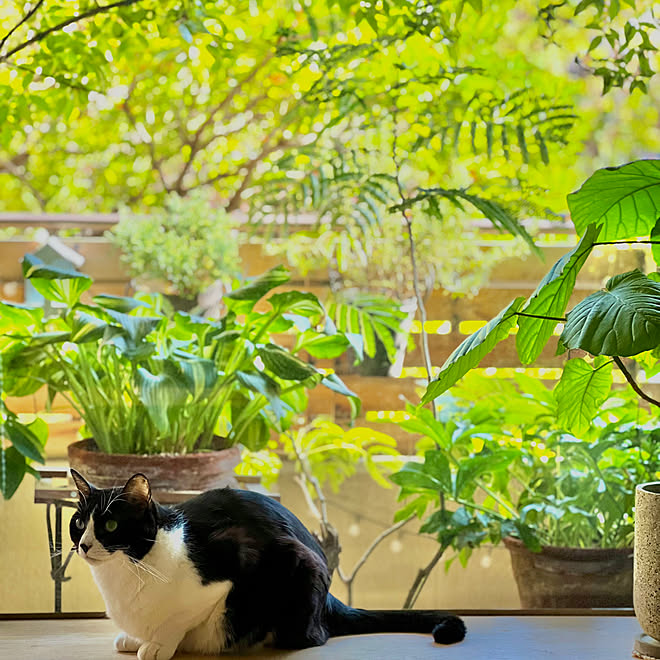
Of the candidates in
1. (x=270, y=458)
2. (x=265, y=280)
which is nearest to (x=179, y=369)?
(x=265, y=280)

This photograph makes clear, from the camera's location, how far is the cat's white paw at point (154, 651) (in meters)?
1.03

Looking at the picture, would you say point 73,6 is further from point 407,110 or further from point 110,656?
point 110,656

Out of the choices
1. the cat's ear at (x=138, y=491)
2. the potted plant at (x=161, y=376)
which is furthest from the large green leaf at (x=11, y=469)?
the cat's ear at (x=138, y=491)

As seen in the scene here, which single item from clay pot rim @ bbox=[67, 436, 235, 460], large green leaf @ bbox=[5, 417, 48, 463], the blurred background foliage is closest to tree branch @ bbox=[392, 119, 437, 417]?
the blurred background foliage

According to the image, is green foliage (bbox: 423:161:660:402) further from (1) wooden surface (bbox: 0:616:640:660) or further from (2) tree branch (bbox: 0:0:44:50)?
(2) tree branch (bbox: 0:0:44:50)

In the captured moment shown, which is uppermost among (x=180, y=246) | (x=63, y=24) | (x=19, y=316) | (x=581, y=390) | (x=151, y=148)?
(x=63, y=24)

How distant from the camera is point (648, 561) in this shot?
102 centimetres

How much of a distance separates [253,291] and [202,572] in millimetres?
467

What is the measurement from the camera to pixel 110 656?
108 centimetres

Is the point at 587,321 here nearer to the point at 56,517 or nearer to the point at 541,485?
the point at 541,485

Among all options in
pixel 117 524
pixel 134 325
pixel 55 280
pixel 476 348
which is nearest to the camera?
pixel 476 348

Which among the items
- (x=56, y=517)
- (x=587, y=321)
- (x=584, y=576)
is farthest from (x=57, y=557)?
(x=587, y=321)

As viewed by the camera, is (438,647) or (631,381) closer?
(631,381)

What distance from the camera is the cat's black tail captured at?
1.17 m
